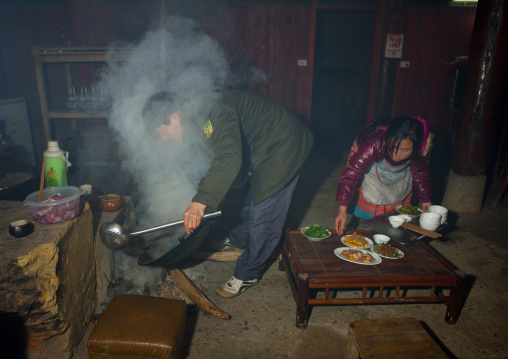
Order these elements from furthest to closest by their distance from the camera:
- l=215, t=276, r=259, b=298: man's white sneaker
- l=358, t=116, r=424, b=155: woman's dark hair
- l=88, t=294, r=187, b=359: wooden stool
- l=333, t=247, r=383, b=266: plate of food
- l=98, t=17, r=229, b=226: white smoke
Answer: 1. l=98, t=17, r=229, b=226: white smoke
2. l=215, t=276, r=259, b=298: man's white sneaker
3. l=358, t=116, r=424, b=155: woman's dark hair
4. l=333, t=247, r=383, b=266: plate of food
5. l=88, t=294, r=187, b=359: wooden stool

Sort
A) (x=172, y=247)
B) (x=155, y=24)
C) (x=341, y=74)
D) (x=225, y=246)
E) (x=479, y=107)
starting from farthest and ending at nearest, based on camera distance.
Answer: (x=341, y=74) < (x=155, y=24) < (x=479, y=107) < (x=225, y=246) < (x=172, y=247)

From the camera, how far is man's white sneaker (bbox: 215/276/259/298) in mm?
3654

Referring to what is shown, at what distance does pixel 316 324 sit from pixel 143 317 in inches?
65.5

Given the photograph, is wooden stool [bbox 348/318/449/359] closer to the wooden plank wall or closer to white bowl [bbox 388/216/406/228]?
white bowl [bbox 388/216/406/228]

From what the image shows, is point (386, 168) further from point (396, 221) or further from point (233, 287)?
point (233, 287)

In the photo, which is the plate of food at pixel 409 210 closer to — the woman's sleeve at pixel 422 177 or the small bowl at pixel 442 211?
the small bowl at pixel 442 211

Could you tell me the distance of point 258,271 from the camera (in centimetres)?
376

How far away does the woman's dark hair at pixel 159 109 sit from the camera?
2918mm

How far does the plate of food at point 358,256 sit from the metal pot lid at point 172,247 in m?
1.30

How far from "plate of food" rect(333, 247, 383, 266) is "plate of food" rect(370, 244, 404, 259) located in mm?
62

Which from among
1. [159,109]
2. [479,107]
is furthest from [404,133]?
[479,107]

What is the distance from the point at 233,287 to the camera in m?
3.69

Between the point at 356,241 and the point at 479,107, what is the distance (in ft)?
12.6

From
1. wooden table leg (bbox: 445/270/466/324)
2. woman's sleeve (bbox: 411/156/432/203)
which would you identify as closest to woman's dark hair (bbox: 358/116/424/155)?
woman's sleeve (bbox: 411/156/432/203)
